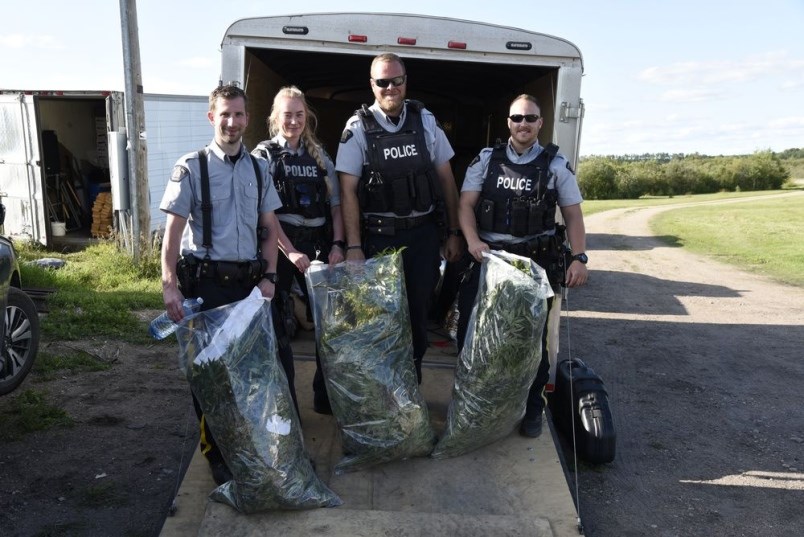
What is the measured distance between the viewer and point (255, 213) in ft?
10.4

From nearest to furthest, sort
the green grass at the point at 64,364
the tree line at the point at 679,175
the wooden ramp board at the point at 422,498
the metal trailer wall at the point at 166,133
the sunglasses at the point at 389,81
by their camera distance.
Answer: the wooden ramp board at the point at 422,498, the sunglasses at the point at 389,81, the green grass at the point at 64,364, the metal trailer wall at the point at 166,133, the tree line at the point at 679,175

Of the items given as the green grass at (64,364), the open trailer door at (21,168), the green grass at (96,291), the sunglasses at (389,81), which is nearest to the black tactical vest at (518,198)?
the sunglasses at (389,81)

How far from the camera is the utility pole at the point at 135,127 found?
834 centimetres

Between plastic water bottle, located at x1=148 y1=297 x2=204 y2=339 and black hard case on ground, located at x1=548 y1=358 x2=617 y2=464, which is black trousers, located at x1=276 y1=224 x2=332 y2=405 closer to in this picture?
plastic water bottle, located at x1=148 y1=297 x2=204 y2=339

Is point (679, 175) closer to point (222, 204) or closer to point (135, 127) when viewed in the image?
point (135, 127)

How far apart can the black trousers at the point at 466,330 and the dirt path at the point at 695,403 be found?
1.90ft

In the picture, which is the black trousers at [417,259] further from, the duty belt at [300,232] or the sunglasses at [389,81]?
the sunglasses at [389,81]

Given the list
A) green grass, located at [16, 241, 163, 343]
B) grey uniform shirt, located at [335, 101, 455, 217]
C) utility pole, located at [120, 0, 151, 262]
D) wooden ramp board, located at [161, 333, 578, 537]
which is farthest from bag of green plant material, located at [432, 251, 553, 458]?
utility pole, located at [120, 0, 151, 262]

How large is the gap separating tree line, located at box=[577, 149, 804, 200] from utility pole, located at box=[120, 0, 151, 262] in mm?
32418

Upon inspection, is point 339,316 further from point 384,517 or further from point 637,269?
point 637,269

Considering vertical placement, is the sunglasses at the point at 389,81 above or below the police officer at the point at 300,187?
above

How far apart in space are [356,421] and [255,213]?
1.12m

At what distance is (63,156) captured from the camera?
1232cm

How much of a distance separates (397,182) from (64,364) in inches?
137
